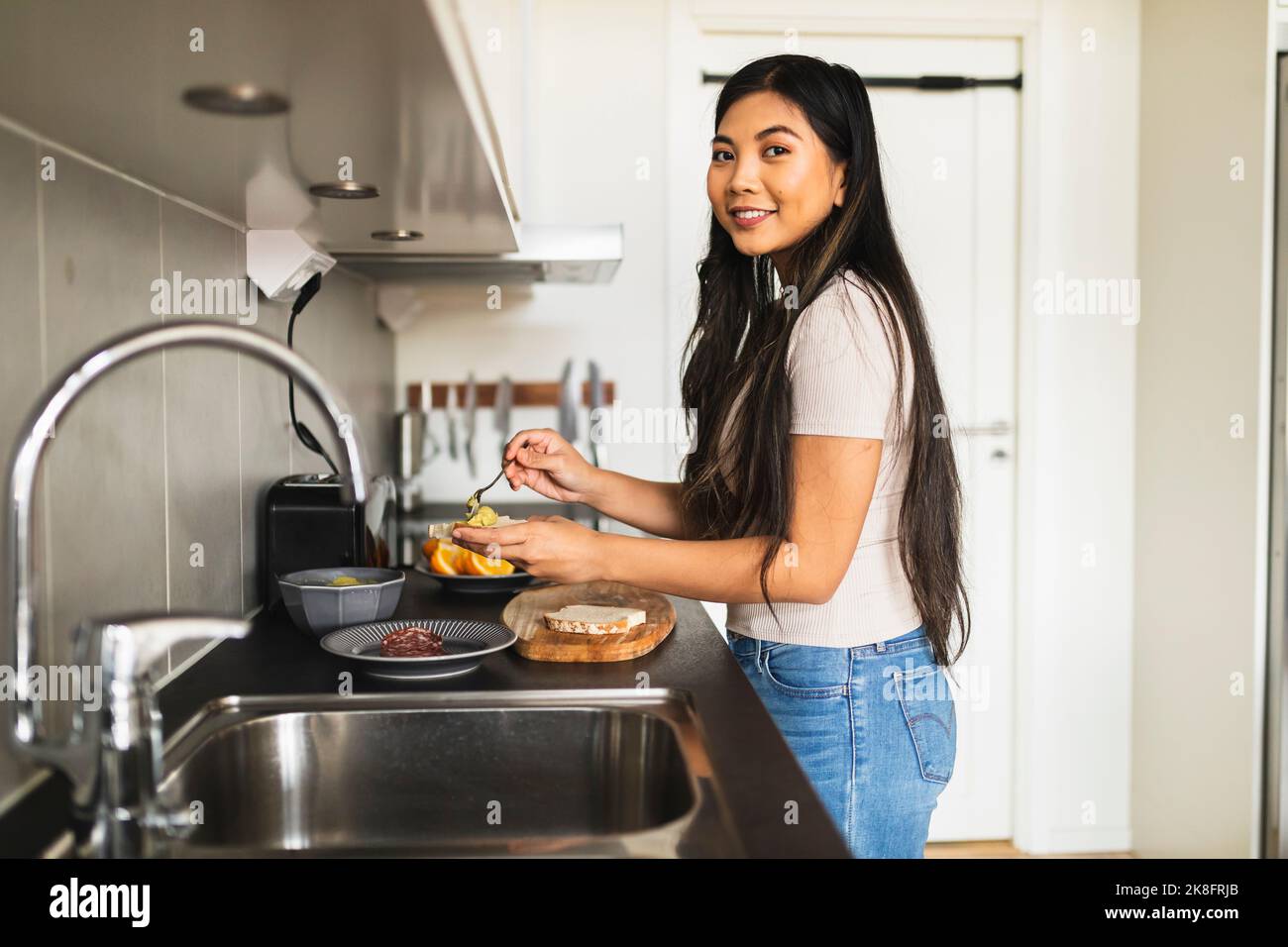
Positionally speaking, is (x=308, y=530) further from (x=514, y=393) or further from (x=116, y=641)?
(x=514, y=393)

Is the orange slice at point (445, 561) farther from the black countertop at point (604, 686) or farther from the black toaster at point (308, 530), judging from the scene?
the black toaster at point (308, 530)

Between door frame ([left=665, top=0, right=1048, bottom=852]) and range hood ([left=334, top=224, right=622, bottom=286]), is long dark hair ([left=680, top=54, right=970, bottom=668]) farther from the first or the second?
door frame ([left=665, top=0, right=1048, bottom=852])

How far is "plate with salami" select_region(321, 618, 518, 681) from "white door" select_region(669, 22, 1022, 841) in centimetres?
159

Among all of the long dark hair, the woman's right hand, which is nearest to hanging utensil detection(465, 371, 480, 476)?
the woman's right hand

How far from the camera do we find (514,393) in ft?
9.56

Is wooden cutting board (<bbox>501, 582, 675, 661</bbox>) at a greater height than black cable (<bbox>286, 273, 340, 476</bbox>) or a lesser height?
lesser

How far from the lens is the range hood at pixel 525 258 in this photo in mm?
2041

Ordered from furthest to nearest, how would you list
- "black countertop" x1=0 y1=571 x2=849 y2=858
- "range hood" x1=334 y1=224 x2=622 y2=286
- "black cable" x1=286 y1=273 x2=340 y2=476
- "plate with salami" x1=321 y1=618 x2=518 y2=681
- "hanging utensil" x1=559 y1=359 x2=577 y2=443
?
"hanging utensil" x1=559 y1=359 x2=577 y2=443 < "range hood" x1=334 y1=224 x2=622 y2=286 < "black cable" x1=286 y1=273 x2=340 y2=476 < "plate with salami" x1=321 y1=618 x2=518 y2=681 < "black countertop" x1=0 y1=571 x2=849 y2=858

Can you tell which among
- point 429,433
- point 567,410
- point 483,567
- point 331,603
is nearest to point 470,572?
point 483,567

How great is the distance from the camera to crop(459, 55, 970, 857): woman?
1213mm

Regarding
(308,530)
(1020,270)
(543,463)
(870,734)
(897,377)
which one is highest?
(1020,270)

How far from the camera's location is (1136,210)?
292cm
